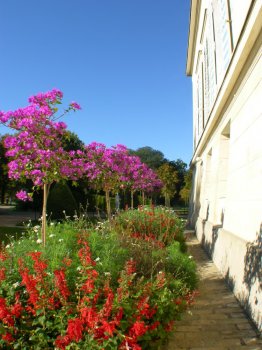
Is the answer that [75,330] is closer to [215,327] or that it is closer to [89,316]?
[89,316]

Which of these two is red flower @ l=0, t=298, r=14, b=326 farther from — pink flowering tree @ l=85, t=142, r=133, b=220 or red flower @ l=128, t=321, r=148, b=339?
pink flowering tree @ l=85, t=142, r=133, b=220

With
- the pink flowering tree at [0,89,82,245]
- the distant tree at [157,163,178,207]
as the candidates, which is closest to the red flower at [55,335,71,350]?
the pink flowering tree at [0,89,82,245]

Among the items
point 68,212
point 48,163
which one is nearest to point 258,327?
point 48,163

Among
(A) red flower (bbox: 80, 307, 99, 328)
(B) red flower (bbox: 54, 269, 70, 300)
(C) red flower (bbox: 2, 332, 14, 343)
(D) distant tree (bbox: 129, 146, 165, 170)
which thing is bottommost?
(C) red flower (bbox: 2, 332, 14, 343)

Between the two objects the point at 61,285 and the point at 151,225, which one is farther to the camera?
the point at 151,225

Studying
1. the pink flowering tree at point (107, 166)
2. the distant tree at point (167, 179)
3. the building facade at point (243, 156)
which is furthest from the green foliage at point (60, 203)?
the distant tree at point (167, 179)

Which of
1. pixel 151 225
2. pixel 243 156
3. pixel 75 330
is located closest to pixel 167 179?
pixel 151 225

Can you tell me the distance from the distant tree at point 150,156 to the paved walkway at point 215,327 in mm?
57036

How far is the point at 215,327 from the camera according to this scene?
4.00 m

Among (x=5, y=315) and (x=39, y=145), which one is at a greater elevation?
(x=39, y=145)

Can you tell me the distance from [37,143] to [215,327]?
3821 millimetres

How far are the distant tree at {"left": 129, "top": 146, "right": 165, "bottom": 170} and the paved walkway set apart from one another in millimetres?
57036

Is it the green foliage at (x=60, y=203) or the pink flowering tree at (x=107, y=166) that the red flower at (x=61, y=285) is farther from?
the green foliage at (x=60, y=203)

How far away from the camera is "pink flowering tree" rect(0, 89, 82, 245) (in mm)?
5682
